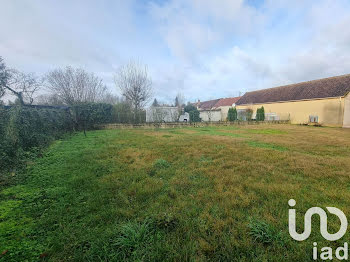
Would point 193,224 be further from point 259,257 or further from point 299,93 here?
point 299,93

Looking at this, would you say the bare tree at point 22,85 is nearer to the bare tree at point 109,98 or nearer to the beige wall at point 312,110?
the bare tree at point 109,98

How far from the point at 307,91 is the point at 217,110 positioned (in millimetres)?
13925

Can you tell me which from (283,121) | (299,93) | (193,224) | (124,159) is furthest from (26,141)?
(299,93)

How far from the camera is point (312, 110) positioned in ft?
66.1

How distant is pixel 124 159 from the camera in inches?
191

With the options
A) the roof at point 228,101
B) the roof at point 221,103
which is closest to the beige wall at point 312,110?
the roof at point 228,101

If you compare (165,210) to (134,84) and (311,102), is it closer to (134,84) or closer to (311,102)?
(134,84)

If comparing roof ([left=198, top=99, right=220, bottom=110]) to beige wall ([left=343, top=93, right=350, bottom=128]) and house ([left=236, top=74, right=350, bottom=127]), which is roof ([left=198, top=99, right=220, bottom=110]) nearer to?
house ([left=236, top=74, right=350, bottom=127])

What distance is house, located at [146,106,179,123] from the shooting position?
18250mm

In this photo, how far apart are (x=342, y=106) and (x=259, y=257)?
25.4 meters

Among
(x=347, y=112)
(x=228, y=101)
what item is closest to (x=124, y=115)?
(x=347, y=112)

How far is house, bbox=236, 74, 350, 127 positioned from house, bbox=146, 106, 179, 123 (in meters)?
15.6

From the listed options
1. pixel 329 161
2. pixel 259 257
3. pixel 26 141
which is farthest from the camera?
pixel 26 141

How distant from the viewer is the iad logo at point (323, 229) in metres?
1.53
